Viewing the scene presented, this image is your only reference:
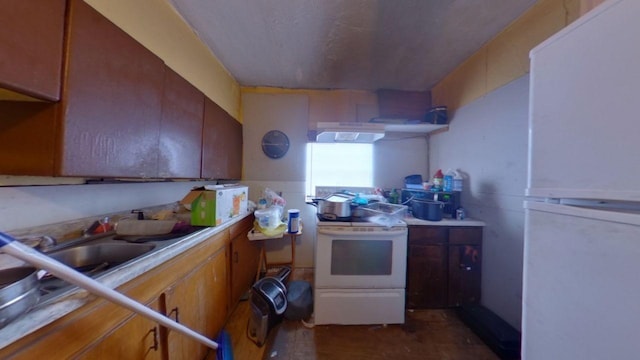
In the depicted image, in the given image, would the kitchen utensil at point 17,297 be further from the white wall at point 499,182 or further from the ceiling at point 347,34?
the white wall at point 499,182

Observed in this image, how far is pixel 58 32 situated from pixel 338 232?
1.63 m

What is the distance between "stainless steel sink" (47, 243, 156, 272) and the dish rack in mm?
1473

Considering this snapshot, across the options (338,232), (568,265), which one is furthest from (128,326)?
(568,265)

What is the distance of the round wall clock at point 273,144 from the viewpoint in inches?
97.9

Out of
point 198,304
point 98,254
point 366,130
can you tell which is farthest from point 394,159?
point 98,254

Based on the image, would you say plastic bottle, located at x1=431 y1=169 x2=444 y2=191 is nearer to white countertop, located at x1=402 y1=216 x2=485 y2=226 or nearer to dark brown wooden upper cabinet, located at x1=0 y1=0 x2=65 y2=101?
white countertop, located at x1=402 y1=216 x2=485 y2=226

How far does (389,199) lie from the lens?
93.7 inches

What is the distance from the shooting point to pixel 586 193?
57 cm

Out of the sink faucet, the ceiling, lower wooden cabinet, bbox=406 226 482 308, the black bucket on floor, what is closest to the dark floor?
the black bucket on floor

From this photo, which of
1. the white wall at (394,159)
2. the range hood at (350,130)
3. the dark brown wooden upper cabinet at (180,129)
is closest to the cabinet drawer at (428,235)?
the white wall at (394,159)

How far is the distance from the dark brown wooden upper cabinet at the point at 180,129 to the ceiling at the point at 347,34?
0.58 metres

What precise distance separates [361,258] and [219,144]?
1512 mm

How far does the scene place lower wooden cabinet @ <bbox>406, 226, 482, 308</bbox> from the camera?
1774 millimetres

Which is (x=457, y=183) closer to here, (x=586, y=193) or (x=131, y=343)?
(x=586, y=193)
